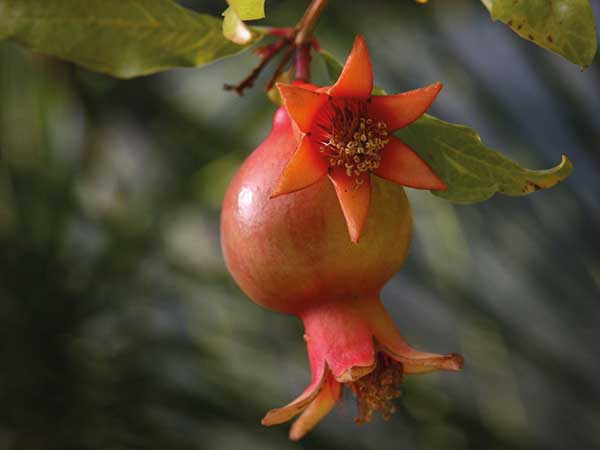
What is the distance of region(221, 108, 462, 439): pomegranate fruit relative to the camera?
1.11 ft

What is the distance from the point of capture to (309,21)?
386 mm

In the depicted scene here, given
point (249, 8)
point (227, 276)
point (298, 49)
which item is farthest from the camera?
point (227, 276)

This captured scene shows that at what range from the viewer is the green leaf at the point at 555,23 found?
0.99ft

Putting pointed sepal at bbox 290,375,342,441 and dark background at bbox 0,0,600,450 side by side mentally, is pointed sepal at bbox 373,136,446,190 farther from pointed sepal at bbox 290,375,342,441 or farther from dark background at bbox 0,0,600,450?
dark background at bbox 0,0,600,450

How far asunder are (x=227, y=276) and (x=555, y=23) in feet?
3.78

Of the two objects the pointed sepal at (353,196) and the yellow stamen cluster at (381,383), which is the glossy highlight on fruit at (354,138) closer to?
the pointed sepal at (353,196)

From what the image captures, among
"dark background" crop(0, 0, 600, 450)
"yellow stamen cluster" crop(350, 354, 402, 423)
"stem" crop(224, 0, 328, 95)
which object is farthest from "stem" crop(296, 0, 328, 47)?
"dark background" crop(0, 0, 600, 450)

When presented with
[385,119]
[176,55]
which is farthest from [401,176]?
[176,55]

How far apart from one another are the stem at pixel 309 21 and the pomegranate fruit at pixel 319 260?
49 mm

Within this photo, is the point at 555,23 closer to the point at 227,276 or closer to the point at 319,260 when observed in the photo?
the point at 319,260

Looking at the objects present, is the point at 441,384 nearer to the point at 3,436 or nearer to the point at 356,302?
the point at 3,436

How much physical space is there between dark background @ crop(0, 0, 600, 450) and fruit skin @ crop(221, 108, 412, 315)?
862 mm

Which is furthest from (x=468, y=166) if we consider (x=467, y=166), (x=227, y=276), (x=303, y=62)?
(x=227, y=276)

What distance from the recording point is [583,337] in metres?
1.38
